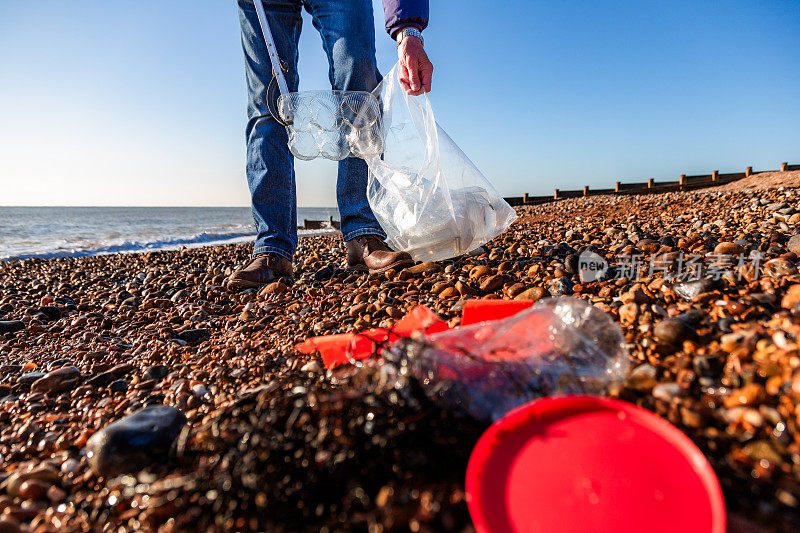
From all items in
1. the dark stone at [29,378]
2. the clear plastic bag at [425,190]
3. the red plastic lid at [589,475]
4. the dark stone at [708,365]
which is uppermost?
the clear plastic bag at [425,190]

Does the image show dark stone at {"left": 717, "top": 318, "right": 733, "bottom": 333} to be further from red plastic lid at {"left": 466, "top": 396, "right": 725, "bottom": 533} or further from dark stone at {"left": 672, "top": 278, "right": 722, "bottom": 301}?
red plastic lid at {"left": 466, "top": 396, "right": 725, "bottom": 533}

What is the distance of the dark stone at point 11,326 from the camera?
10.3ft

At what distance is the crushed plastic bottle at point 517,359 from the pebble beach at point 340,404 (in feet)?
0.21

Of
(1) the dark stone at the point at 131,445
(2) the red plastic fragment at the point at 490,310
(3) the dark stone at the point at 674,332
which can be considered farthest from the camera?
(2) the red plastic fragment at the point at 490,310

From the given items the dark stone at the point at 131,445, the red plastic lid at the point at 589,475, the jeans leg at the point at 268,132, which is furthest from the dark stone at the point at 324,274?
the red plastic lid at the point at 589,475

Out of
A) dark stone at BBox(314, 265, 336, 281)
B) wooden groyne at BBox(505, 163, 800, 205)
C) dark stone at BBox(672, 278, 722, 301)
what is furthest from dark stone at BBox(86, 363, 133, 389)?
wooden groyne at BBox(505, 163, 800, 205)

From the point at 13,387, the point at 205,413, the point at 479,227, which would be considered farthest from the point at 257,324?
the point at 479,227

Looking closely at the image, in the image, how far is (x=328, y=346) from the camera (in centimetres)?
162

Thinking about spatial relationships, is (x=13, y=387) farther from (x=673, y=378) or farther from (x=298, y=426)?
(x=673, y=378)

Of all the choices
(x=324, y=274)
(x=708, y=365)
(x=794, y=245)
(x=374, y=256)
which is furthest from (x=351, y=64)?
(x=794, y=245)

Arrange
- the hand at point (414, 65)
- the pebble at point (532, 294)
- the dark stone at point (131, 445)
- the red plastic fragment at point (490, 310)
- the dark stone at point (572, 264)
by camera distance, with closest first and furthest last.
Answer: the dark stone at point (131, 445), the red plastic fragment at point (490, 310), the pebble at point (532, 294), the dark stone at point (572, 264), the hand at point (414, 65)

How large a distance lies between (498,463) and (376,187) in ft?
9.29

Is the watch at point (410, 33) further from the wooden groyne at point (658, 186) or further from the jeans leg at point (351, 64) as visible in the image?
the wooden groyne at point (658, 186)

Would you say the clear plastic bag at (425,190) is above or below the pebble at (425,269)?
above
